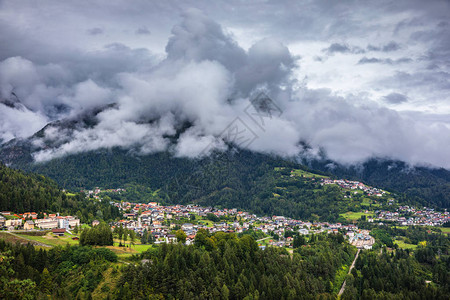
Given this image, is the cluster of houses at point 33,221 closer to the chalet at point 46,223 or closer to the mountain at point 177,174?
the chalet at point 46,223

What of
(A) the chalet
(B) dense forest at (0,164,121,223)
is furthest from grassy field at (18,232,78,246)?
(B) dense forest at (0,164,121,223)

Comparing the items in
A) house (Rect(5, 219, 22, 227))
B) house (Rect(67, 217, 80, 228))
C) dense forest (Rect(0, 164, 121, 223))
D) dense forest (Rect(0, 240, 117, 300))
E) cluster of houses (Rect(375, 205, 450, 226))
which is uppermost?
dense forest (Rect(0, 164, 121, 223))

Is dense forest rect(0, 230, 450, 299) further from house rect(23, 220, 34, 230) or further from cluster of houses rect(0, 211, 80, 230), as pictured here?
cluster of houses rect(0, 211, 80, 230)

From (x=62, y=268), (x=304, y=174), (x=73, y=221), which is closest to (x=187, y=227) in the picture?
(x=73, y=221)

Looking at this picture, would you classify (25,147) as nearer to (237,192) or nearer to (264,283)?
(237,192)

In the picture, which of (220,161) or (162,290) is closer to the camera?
(162,290)

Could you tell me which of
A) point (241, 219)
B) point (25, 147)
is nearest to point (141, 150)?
Answer: point (25, 147)
